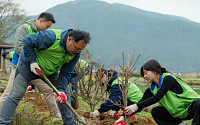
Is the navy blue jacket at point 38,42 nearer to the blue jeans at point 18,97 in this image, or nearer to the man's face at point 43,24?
the blue jeans at point 18,97

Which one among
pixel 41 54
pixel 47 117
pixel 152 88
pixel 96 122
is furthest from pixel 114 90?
pixel 41 54

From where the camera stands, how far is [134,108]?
3.42m

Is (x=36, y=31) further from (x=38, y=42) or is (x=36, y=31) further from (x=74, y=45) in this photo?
(x=74, y=45)

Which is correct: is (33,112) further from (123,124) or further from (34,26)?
(123,124)

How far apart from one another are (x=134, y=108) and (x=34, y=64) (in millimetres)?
1422

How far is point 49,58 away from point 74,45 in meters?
0.48

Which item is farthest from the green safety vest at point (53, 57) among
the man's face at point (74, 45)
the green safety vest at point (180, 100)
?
the green safety vest at point (180, 100)

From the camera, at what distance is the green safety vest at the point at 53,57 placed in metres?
3.23

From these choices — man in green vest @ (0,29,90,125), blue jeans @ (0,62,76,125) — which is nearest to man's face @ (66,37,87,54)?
man in green vest @ (0,29,90,125)

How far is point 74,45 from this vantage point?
3.07 metres

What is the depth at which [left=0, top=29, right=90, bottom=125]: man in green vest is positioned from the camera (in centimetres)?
313

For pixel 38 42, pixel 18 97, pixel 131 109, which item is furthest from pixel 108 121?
pixel 38 42

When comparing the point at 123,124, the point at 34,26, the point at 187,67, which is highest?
the point at 34,26

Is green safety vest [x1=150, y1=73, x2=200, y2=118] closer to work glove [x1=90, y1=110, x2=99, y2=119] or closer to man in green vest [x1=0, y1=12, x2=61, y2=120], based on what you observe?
work glove [x1=90, y1=110, x2=99, y2=119]
